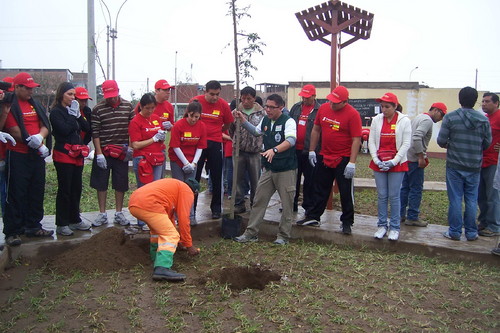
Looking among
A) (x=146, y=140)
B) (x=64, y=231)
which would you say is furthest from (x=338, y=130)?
(x=64, y=231)

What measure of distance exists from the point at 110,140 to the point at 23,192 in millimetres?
1239

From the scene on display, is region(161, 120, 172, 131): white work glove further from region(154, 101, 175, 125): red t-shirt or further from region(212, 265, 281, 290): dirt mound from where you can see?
region(212, 265, 281, 290): dirt mound

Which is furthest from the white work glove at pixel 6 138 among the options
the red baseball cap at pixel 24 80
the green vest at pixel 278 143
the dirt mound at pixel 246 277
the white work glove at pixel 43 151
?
the green vest at pixel 278 143

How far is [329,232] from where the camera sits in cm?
610

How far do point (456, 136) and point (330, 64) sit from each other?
2.35 m

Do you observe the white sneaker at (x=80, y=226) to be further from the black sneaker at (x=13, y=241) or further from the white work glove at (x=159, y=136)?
the white work glove at (x=159, y=136)

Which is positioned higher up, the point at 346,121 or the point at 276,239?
the point at 346,121

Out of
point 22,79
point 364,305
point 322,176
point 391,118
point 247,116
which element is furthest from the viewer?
point 247,116

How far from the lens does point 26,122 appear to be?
5.30 metres

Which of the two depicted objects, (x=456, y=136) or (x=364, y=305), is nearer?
(x=364, y=305)

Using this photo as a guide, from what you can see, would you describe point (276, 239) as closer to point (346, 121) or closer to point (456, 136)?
point (346, 121)

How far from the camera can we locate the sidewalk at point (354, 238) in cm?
523

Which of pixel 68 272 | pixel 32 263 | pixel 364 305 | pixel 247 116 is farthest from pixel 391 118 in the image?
pixel 32 263

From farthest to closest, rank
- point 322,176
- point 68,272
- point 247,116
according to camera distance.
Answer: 1. point 247,116
2. point 322,176
3. point 68,272
